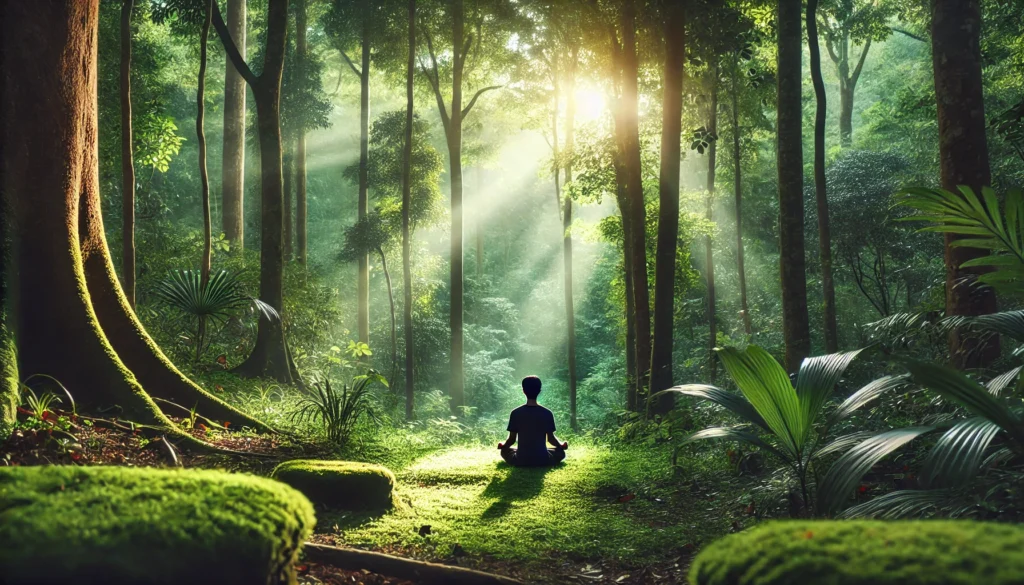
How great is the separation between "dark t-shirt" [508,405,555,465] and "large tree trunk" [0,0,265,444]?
3.06 metres

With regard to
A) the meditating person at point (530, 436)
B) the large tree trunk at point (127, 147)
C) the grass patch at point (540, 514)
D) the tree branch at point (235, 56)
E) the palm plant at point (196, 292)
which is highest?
the tree branch at point (235, 56)

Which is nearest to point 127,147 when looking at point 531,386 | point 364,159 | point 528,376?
point 531,386

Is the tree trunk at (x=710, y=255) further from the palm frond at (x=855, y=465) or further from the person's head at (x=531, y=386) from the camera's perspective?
the palm frond at (x=855, y=465)

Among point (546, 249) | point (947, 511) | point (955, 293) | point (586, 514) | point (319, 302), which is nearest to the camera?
point (947, 511)

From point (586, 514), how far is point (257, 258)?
12470 mm

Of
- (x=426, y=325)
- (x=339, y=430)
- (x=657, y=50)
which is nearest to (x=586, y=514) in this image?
(x=339, y=430)

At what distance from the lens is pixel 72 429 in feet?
16.6

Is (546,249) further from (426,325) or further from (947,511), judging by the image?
(947,511)

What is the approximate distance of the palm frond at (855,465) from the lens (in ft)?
9.88

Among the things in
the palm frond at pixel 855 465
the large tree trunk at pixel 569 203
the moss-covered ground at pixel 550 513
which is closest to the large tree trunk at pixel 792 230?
the moss-covered ground at pixel 550 513

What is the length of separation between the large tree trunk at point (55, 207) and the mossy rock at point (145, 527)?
3628 mm

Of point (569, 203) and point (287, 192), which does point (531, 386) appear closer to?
point (569, 203)

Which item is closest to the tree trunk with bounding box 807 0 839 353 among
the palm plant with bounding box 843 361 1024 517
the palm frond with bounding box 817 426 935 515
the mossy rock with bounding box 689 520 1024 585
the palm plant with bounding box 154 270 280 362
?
the palm plant with bounding box 154 270 280 362

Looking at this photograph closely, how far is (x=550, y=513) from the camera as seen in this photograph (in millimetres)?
5398
